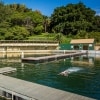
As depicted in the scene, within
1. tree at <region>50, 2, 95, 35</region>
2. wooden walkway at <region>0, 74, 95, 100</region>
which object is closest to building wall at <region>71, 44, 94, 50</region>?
tree at <region>50, 2, 95, 35</region>

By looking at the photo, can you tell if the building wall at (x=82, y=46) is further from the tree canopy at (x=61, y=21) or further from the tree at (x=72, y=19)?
the tree at (x=72, y=19)

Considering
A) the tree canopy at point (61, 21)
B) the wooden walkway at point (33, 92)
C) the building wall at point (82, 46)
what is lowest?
the wooden walkway at point (33, 92)

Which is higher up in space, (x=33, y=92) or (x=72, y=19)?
(x=72, y=19)

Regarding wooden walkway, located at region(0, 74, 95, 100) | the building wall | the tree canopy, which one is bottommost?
wooden walkway, located at region(0, 74, 95, 100)

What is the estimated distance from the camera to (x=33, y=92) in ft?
53.1

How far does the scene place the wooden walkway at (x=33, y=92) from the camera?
15.0m

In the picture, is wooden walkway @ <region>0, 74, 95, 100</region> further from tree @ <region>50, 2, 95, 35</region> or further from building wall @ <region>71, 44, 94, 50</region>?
tree @ <region>50, 2, 95, 35</region>

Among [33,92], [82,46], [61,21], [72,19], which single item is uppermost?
[72,19]

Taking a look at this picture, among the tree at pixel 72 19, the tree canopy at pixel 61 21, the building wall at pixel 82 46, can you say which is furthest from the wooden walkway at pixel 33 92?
the tree at pixel 72 19

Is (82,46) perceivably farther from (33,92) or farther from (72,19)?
(33,92)

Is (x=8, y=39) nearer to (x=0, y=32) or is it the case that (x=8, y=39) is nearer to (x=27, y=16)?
(x=0, y=32)

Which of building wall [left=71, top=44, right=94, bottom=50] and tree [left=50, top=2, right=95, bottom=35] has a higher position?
tree [left=50, top=2, right=95, bottom=35]

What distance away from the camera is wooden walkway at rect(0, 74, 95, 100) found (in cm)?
1499

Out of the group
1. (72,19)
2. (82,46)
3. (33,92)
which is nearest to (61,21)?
(72,19)
